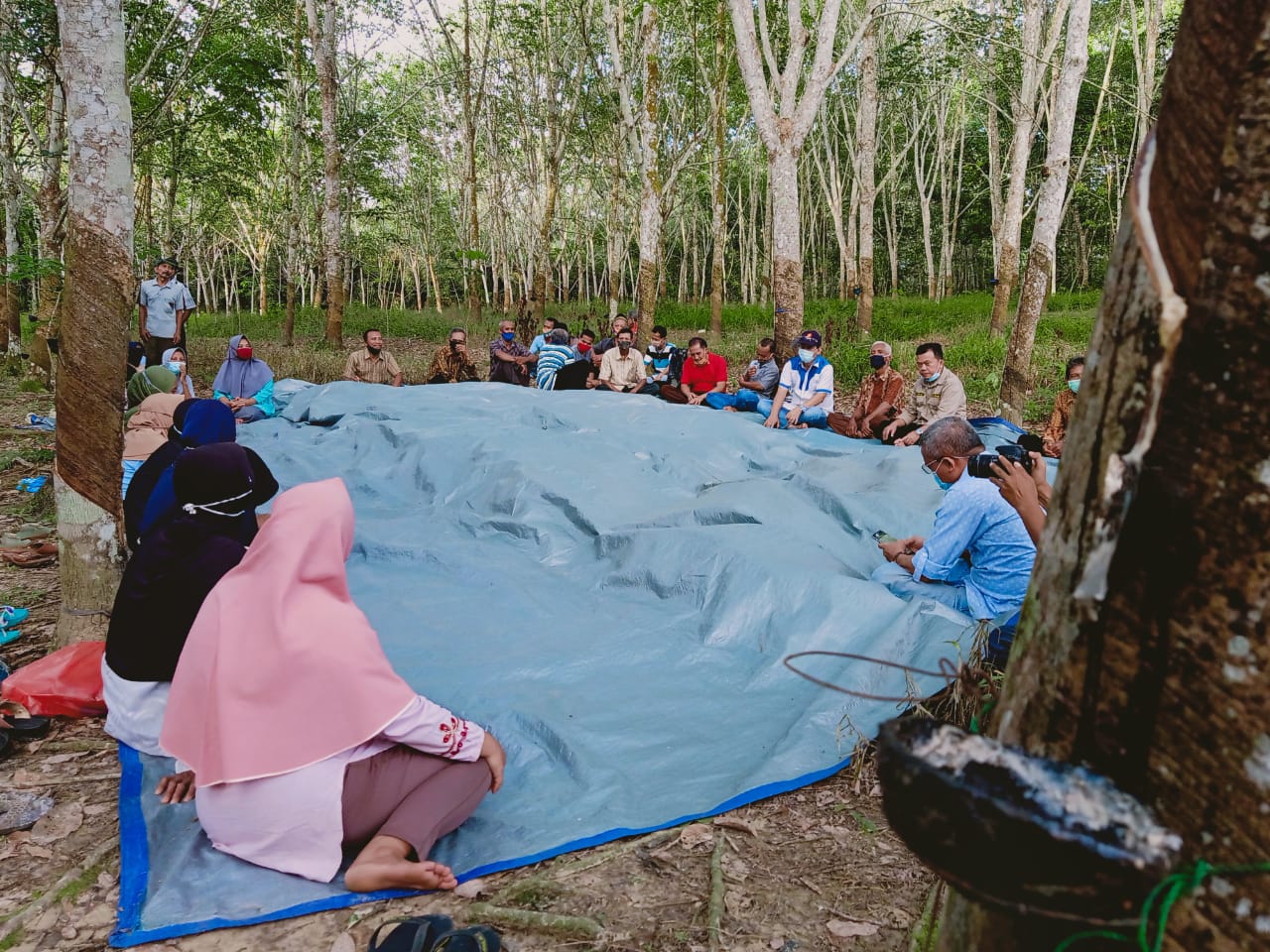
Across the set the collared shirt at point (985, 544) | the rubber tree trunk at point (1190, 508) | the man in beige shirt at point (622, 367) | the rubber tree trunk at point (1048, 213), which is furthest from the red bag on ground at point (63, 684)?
the rubber tree trunk at point (1048, 213)

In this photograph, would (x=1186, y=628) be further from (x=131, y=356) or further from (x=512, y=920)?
(x=131, y=356)

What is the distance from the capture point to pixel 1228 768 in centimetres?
71

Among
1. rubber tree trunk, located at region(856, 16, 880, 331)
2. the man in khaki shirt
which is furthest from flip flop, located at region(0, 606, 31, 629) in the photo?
rubber tree trunk, located at region(856, 16, 880, 331)

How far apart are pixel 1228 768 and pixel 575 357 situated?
27.7 feet

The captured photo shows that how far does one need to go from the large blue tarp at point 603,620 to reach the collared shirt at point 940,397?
0.58 m

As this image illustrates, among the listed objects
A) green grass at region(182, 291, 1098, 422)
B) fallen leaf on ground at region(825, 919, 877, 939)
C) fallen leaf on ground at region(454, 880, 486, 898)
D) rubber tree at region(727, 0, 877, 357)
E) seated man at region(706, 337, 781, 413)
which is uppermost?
rubber tree at region(727, 0, 877, 357)

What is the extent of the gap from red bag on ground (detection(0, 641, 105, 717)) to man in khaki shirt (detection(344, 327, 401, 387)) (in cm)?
558

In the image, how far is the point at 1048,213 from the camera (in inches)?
257

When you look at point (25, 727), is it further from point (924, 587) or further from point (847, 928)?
point (924, 587)

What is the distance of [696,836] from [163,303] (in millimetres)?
7646

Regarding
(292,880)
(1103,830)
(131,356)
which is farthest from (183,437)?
(131,356)

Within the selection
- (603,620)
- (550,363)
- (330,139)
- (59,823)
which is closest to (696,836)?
(603,620)

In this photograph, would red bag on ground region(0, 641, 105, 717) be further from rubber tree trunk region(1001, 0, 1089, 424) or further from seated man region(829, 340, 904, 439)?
rubber tree trunk region(1001, 0, 1089, 424)

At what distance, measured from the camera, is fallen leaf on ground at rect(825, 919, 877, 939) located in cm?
173
